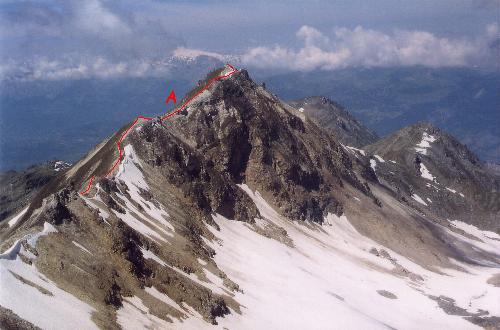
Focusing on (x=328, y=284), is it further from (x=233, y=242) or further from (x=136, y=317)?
(x=136, y=317)

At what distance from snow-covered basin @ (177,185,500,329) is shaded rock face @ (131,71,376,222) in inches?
197

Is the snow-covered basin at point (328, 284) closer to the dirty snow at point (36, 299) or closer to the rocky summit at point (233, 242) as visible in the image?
the rocky summit at point (233, 242)

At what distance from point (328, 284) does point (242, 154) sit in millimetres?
44558

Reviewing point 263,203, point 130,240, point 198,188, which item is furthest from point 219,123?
point 130,240

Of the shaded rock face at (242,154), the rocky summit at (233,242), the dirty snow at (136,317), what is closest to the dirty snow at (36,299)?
the rocky summit at (233,242)

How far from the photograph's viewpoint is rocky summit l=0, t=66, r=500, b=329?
54.3 m

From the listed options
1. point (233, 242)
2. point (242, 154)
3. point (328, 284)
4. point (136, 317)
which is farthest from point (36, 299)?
point (242, 154)

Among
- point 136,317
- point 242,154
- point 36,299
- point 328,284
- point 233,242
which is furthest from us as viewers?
point 242,154

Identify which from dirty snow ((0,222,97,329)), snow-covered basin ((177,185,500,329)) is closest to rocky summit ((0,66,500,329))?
dirty snow ((0,222,97,329))

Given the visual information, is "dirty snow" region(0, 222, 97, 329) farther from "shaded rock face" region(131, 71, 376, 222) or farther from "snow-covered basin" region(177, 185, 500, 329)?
"shaded rock face" region(131, 71, 376, 222)

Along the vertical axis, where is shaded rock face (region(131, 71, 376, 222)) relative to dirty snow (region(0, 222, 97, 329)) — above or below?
above

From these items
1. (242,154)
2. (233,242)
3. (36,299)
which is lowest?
(36,299)

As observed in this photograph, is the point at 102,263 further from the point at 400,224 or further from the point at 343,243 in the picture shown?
the point at 400,224

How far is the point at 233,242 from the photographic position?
104125 millimetres
